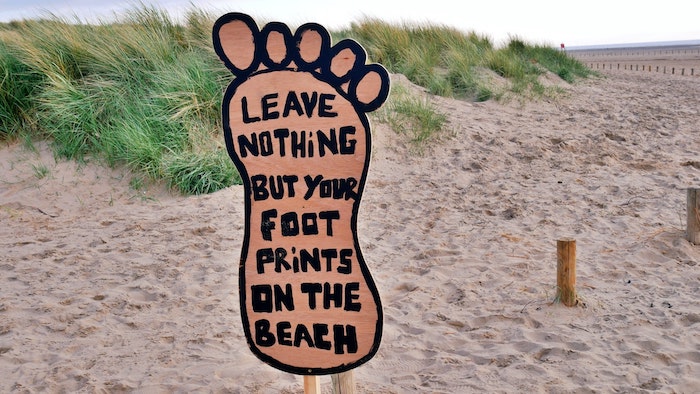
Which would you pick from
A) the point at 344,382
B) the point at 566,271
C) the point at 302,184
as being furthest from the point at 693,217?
the point at 302,184

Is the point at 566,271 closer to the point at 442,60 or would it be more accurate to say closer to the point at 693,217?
the point at 693,217

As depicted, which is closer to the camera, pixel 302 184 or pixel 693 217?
pixel 302 184

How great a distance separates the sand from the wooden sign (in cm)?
117

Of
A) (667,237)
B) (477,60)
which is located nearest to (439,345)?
(667,237)

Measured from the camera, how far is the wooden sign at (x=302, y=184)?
237cm

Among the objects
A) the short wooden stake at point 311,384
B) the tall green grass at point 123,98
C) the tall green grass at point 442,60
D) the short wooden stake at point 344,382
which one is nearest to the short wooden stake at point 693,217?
the short wooden stake at point 344,382

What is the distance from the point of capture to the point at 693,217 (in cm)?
529

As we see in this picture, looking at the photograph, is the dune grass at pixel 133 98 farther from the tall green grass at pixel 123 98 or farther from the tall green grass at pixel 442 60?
the tall green grass at pixel 442 60

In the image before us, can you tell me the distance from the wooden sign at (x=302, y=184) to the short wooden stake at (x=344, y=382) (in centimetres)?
15

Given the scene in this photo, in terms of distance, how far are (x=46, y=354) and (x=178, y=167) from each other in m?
3.25

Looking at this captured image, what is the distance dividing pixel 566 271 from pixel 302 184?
97.4 inches

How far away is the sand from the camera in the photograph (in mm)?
3672

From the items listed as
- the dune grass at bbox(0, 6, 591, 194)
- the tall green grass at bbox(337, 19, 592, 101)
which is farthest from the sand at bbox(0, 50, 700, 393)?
the tall green grass at bbox(337, 19, 592, 101)

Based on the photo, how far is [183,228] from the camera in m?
6.05
